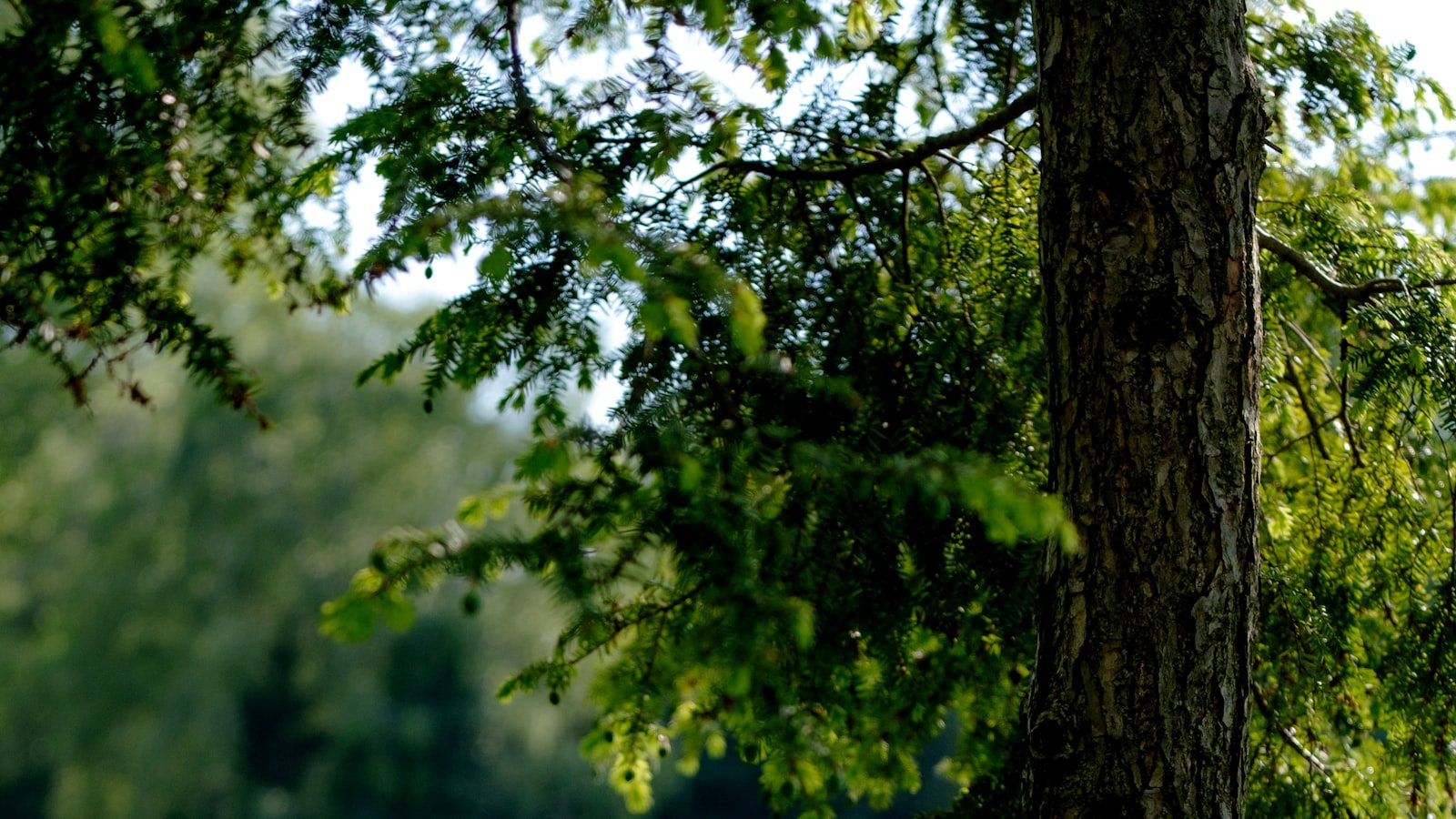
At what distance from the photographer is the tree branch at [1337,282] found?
2.52 meters

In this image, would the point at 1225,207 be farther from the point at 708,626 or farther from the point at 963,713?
the point at 963,713

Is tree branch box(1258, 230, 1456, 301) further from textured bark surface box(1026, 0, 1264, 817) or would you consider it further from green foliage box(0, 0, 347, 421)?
green foliage box(0, 0, 347, 421)

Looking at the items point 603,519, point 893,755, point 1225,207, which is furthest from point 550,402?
point 893,755

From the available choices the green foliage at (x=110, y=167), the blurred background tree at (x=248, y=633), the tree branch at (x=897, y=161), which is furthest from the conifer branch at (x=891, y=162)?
the blurred background tree at (x=248, y=633)

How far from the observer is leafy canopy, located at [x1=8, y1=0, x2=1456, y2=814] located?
2.02 m

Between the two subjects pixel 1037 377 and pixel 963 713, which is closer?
pixel 1037 377

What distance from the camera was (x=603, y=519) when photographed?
175 centimetres

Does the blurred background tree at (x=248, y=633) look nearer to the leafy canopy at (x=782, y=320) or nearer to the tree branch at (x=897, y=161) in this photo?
the leafy canopy at (x=782, y=320)

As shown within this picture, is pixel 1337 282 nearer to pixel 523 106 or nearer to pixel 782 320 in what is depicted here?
pixel 782 320

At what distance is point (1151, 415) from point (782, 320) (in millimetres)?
872

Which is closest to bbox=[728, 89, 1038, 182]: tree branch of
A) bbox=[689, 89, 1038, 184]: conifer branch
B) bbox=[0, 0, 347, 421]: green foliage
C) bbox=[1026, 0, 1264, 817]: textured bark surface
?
bbox=[689, 89, 1038, 184]: conifer branch

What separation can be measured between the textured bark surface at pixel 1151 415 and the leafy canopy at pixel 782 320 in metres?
0.33

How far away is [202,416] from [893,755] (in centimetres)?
1950

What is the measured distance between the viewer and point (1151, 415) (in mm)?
2055
